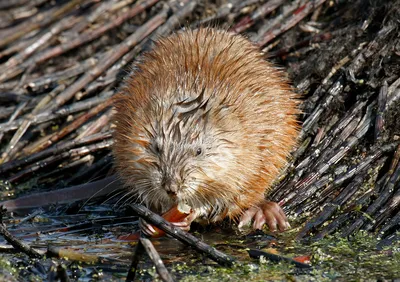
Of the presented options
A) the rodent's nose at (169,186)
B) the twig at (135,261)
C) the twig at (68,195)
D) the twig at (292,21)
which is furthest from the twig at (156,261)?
the twig at (292,21)

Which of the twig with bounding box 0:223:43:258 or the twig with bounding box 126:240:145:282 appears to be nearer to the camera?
the twig with bounding box 126:240:145:282

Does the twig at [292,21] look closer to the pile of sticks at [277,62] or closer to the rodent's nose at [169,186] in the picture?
the pile of sticks at [277,62]

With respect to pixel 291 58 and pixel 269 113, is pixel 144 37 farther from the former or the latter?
pixel 269 113

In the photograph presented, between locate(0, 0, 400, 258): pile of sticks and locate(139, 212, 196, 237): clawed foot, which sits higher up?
locate(0, 0, 400, 258): pile of sticks

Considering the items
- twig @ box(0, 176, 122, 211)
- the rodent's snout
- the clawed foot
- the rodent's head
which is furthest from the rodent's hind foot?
twig @ box(0, 176, 122, 211)

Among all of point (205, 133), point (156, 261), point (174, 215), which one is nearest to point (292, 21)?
point (205, 133)

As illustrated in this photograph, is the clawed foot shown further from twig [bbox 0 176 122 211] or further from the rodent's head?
twig [bbox 0 176 122 211]

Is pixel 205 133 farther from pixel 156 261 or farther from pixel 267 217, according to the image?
pixel 156 261
